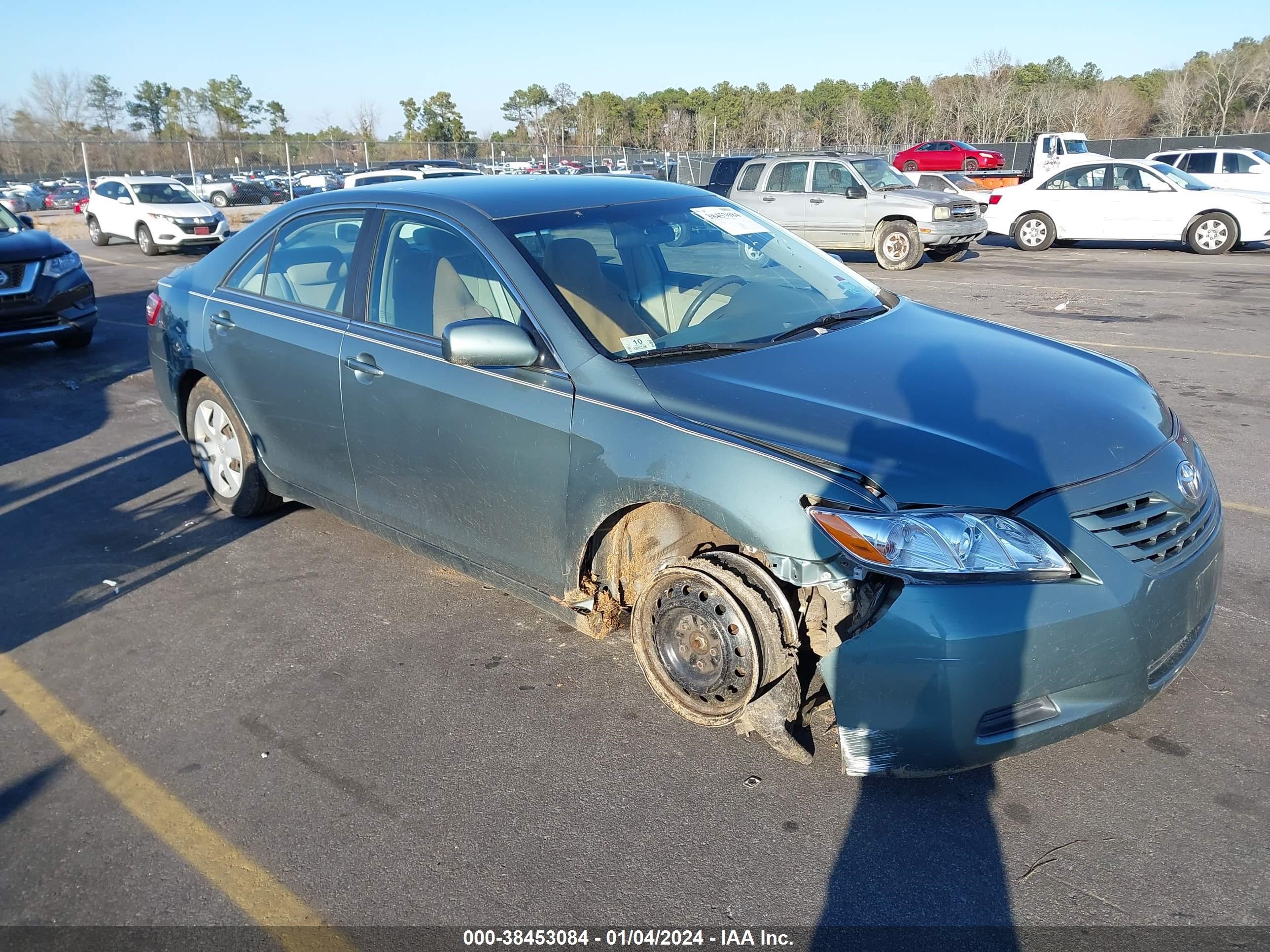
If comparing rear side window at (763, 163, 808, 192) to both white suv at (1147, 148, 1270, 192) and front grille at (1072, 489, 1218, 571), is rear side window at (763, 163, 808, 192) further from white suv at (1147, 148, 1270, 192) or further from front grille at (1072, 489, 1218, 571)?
front grille at (1072, 489, 1218, 571)

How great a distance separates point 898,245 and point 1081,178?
448cm

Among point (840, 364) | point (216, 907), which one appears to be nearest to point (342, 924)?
point (216, 907)

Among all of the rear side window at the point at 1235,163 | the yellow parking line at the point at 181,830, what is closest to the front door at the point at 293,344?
the yellow parking line at the point at 181,830

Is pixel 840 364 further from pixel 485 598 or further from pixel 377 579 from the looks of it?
pixel 377 579

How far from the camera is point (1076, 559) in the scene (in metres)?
2.71

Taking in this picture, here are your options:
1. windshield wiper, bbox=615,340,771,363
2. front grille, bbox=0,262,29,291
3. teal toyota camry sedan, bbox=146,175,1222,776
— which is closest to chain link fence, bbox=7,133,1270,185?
front grille, bbox=0,262,29,291

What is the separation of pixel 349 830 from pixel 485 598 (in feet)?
5.23

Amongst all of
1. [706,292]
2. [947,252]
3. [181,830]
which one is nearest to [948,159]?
[947,252]

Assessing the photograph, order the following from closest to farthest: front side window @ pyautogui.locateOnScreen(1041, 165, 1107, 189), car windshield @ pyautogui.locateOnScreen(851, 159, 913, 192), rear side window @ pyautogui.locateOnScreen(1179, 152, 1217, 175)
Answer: car windshield @ pyautogui.locateOnScreen(851, 159, 913, 192) → front side window @ pyautogui.locateOnScreen(1041, 165, 1107, 189) → rear side window @ pyautogui.locateOnScreen(1179, 152, 1217, 175)

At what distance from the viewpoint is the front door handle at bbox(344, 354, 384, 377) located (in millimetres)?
4016

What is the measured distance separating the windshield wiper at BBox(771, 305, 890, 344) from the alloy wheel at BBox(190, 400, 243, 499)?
2.91 metres

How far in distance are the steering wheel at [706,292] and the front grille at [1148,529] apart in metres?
1.60

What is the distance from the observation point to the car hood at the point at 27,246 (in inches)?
355

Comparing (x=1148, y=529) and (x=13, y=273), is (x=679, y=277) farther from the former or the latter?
(x=13, y=273)
